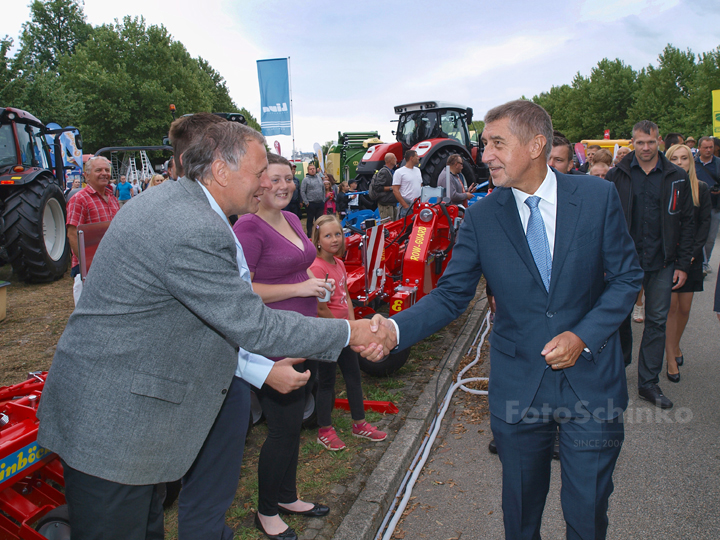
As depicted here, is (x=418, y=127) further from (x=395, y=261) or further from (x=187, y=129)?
(x=187, y=129)

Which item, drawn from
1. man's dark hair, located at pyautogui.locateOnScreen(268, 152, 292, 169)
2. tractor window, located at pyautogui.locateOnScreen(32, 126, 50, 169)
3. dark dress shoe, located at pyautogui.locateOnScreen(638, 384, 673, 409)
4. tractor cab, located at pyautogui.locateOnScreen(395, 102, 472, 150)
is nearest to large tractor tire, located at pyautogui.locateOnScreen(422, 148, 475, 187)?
tractor cab, located at pyautogui.locateOnScreen(395, 102, 472, 150)

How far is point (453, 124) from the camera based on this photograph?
528 inches

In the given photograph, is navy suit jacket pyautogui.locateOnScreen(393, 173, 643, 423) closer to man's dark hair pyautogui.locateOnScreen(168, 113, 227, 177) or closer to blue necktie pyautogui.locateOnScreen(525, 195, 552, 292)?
blue necktie pyautogui.locateOnScreen(525, 195, 552, 292)

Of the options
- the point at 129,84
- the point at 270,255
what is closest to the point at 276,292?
the point at 270,255

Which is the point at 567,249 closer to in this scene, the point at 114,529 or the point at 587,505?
the point at 587,505

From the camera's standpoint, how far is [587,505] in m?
2.02

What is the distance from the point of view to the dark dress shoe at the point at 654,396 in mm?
4242

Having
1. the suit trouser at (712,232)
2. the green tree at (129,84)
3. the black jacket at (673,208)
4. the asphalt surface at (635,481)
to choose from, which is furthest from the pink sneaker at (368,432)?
the green tree at (129,84)

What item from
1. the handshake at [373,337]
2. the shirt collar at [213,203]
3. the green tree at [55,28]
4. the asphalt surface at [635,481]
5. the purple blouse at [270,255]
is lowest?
the asphalt surface at [635,481]

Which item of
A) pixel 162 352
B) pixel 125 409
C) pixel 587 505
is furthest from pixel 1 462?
pixel 587 505

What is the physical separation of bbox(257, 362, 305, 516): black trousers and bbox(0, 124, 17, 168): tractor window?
900 cm

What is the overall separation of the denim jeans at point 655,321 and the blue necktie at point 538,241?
9.28ft

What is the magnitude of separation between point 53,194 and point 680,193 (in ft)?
31.2

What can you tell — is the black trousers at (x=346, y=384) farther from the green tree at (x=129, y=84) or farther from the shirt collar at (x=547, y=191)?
the green tree at (x=129, y=84)
